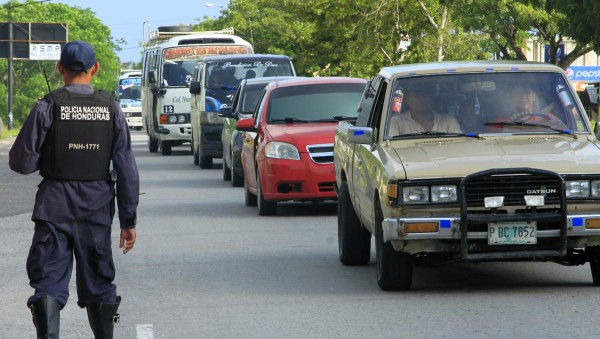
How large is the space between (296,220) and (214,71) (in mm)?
12341

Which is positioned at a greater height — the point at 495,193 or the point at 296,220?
the point at 495,193

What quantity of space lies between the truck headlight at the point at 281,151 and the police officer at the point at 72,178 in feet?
31.8

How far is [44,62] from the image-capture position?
366 feet

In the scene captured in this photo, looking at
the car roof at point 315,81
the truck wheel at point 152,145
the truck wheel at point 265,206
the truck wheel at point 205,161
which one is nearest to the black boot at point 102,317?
the truck wheel at point 265,206

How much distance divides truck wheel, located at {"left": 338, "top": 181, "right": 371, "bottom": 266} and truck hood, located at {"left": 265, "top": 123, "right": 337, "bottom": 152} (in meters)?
4.86

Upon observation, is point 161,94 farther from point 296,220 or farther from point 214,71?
point 296,220

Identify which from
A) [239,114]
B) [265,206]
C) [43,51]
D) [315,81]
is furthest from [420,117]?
[43,51]

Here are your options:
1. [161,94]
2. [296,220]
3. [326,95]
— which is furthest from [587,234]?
[161,94]

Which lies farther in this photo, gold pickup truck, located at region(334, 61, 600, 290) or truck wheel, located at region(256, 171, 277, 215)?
truck wheel, located at region(256, 171, 277, 215)

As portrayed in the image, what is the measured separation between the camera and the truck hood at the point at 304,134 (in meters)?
16.9

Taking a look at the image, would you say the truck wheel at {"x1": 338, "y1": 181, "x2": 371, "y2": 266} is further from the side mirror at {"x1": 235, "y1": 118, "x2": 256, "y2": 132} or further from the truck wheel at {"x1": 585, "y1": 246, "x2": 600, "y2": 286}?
the side mirror at {"x1": 235, "y1": 118, "x2": 256, "y2": 132}

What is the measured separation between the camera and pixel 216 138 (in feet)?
93.8

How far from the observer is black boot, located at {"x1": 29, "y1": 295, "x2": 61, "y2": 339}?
6988 millimetres

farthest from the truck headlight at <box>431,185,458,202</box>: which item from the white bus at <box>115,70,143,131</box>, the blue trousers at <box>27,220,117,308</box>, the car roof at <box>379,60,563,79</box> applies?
the white bus at <box>115,70,143,131</box>
